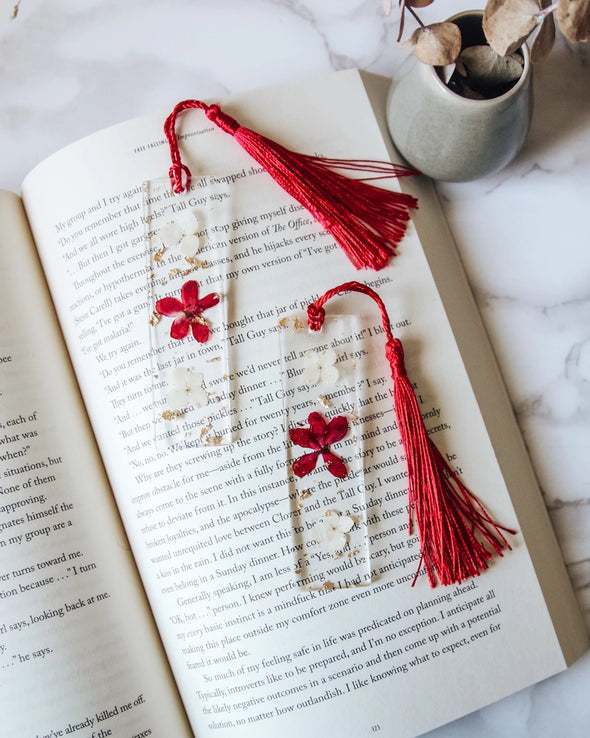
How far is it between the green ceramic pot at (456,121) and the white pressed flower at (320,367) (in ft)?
0.58

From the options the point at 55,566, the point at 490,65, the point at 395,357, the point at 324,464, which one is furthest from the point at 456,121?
the point at 55,566

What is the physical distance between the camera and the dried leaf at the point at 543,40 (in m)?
0.51

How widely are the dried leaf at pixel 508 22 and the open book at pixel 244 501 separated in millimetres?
132

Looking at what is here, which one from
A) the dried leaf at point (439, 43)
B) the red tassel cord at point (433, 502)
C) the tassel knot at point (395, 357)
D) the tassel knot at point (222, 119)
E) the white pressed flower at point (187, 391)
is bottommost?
the red tassel cord at point (433, 502)

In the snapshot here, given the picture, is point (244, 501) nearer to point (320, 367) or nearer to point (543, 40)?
point (320, 367)

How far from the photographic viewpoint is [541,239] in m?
0.62

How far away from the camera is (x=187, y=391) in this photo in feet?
1.91

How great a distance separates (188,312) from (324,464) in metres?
0.17

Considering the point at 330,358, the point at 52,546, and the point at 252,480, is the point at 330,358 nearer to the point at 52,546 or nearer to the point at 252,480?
the point at 252,480

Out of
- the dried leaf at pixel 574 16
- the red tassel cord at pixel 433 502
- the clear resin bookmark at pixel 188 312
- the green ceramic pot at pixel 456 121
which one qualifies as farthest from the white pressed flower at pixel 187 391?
the dried leaf at pixel 574 16

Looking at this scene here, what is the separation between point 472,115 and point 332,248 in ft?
A: 0.49

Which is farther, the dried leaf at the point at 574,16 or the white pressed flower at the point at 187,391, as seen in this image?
the white pressed flower at the point at 187,391

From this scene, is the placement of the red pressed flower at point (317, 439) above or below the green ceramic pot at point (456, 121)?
below

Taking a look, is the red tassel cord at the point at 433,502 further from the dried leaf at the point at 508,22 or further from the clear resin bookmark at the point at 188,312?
the dried leaf at the point at 508,22
